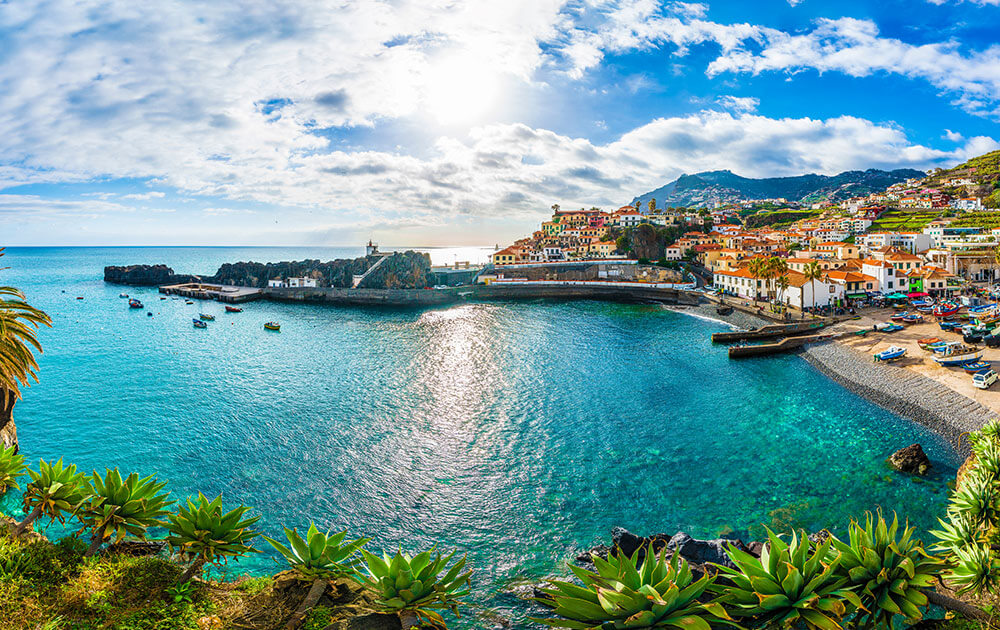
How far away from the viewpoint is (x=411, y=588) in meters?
8.35

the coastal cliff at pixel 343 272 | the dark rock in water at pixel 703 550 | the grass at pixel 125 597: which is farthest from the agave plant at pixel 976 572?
the coastal cliff at pixel 343 272

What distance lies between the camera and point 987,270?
230ft

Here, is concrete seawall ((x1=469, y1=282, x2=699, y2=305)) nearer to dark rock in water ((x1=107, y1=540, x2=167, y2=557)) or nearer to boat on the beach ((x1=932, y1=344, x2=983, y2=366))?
boat on the beach ((x1=932, y1=344, x2=983, y2=366))

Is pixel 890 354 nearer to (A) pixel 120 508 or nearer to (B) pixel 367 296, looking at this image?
(A) pixel 120 508

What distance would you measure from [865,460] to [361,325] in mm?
59582

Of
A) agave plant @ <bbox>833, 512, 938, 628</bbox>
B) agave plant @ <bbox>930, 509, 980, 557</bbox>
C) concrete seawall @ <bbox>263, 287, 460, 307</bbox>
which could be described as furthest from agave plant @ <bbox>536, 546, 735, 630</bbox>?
concrete seawall @ <bbox>263, 287, 460, 307</bbox>

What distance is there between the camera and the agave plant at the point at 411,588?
8086 mm

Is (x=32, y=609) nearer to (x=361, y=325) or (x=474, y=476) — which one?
(x=474, y=476)

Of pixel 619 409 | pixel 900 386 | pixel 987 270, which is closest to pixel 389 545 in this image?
pixel 619 409

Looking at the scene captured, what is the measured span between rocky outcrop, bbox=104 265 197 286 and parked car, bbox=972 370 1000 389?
5588 inches

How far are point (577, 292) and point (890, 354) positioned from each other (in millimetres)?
Result: 55986

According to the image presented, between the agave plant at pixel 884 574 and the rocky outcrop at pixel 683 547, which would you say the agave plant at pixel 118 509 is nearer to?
the rocky outcrop at pixel 683 547

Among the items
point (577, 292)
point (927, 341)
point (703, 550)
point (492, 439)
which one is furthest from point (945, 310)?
point (492, 439)

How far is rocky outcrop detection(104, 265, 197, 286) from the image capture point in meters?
118
